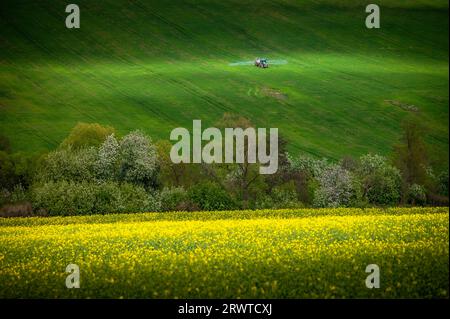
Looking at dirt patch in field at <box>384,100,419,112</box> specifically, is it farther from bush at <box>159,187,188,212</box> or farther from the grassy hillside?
bush at <box>159,187,188,212</box>

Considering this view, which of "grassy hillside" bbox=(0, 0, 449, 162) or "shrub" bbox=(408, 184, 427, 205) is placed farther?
"grassy hillside" bbox=(0, 0, 449, 162)

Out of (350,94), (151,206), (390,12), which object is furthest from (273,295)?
(390,12)

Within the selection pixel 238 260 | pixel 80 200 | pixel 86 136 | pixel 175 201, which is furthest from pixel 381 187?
pixel 238 260

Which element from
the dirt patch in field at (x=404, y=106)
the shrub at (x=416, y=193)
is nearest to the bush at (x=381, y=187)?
the shrub at (x=416, y=193)

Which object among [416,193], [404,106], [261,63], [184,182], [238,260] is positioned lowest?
[238,260]

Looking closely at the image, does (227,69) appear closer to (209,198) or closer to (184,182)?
(184,182)

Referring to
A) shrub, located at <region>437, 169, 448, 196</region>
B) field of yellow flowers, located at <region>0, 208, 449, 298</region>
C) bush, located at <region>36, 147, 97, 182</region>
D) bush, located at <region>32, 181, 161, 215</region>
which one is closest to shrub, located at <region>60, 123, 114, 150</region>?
bush, located at <region>36, 147, 97, 182</region>
